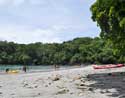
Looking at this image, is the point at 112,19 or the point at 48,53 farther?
the point at 48,53

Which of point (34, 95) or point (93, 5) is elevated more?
point (93, 5)

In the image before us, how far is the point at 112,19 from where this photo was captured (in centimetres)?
2753

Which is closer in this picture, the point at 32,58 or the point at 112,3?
the point at 112,3

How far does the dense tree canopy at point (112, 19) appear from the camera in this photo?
25.8 meters

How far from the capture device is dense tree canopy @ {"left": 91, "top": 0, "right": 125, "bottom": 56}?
2580 centimetres

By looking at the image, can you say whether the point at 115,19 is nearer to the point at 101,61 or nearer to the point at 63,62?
the point at 101,61

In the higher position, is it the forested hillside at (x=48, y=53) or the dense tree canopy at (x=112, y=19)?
the forested hillside at (x=48, y=53)

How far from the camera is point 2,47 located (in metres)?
181

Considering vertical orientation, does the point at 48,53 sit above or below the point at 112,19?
above

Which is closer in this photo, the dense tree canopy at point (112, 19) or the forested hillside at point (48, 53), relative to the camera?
the dense tree canopy at point (112, 19)

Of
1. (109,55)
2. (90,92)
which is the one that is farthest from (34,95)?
(109,55)

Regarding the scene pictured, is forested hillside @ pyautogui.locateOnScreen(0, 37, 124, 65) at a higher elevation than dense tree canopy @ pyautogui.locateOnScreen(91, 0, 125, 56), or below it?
higher

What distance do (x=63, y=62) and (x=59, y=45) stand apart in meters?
14.1

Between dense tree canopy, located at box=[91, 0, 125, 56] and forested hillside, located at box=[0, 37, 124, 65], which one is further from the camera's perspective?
forested hillside, located at box=[0, 37, 124, 65]
